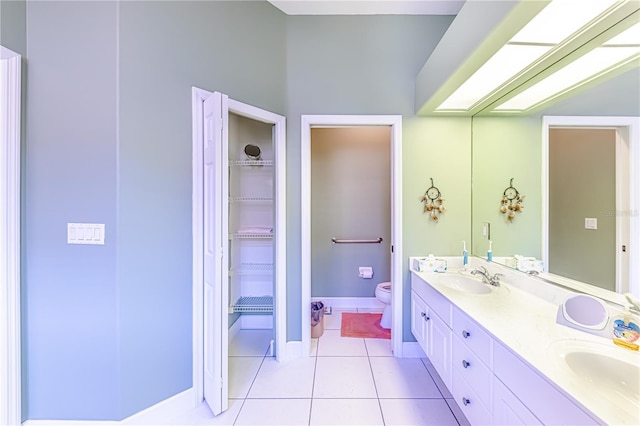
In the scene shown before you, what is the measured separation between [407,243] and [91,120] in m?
2.38

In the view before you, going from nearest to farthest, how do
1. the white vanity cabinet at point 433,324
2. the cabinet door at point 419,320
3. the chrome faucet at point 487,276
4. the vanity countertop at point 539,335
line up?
1. the vanity countertop at point 539,335
2. the white vanity cabinet at point 433,324
3. the chrome faucet at point 487,276
4. the cabinet door at point 419,320

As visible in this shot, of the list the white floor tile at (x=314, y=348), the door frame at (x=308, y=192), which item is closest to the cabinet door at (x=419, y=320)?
the door frame at (x=308, y=192)

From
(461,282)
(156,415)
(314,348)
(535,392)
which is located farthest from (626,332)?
(156,415)

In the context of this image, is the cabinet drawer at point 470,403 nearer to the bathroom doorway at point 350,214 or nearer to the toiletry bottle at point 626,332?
the toiletry bottle at point 626,332

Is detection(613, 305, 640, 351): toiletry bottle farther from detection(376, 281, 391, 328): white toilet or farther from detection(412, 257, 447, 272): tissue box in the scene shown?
detection(376, 281, 391, 328): white toilet

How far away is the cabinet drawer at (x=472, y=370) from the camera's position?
1142 millimetres

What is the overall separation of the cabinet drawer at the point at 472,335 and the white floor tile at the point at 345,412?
740 millimetres

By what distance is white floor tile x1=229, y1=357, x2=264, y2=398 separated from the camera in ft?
5.92

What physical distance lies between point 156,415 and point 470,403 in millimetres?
1782

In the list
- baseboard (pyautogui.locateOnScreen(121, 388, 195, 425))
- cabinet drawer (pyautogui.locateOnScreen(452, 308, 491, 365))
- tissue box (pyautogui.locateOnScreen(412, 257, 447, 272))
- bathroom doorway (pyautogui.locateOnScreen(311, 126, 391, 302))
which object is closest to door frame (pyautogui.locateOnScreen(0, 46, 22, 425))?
baseboard (pyautogui.locateOnScreen(121, 388, 195, 425))

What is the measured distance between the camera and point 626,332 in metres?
0.98

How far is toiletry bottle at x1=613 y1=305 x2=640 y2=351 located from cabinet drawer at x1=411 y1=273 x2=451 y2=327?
0.66m

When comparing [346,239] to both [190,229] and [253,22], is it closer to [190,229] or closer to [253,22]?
[190,229]

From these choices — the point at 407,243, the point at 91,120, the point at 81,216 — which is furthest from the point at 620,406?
the point at 91,120
